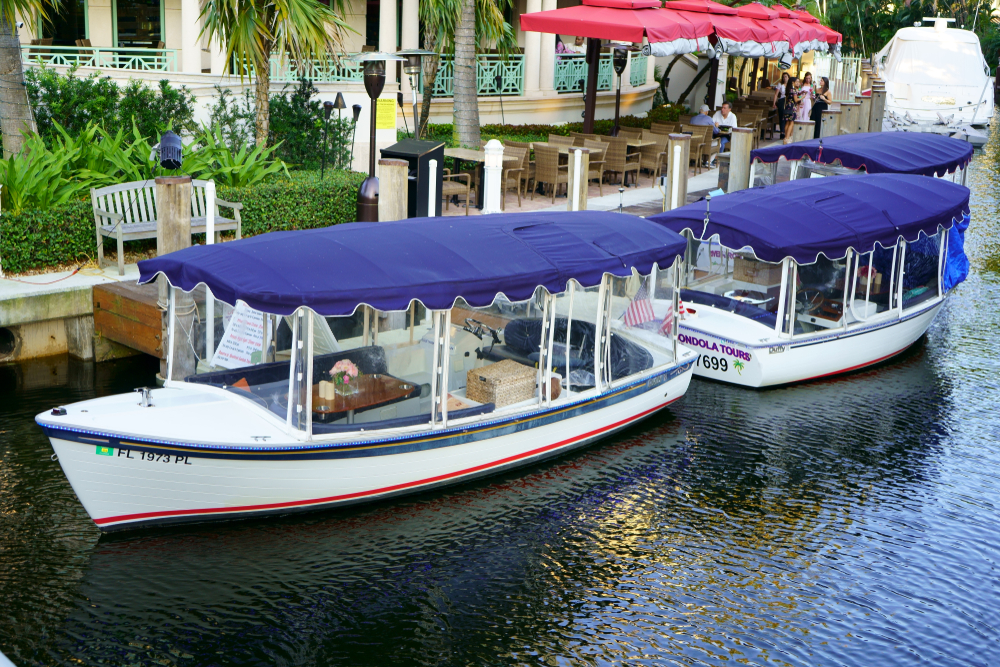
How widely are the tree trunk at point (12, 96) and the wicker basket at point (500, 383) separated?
8.86m

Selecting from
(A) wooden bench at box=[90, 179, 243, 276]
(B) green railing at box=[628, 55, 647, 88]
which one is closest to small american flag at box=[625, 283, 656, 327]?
(A) wooden bench at box=[90, 179, 243, 276]

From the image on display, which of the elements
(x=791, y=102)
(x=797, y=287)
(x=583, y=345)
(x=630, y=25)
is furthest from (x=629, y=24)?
(x=583, y=345)

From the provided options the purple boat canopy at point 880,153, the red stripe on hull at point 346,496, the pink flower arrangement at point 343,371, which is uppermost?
the purple boat canopy at point 880,153

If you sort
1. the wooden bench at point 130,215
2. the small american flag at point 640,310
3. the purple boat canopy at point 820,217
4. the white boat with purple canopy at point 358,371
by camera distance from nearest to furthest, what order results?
the white boat with purple canopy at point 358,371, the small american flag at point 640,310, the purple boat canopy at point 820,217, the wooden bench at point 130,215

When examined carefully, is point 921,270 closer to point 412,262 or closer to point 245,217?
point 412,262

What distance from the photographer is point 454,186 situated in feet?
60.8

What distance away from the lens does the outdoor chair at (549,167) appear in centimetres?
2025

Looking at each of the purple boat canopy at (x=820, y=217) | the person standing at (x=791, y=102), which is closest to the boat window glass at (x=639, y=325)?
the purple boat canopy at (x=820, y=217)

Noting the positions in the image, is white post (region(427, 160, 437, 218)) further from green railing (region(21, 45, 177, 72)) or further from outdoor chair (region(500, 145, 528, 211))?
green railing (region(21, 45, 177, 72))

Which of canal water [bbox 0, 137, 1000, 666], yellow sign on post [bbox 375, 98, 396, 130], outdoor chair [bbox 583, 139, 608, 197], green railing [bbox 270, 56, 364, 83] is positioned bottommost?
canal water [bbox 0, 137, 1000, 666]

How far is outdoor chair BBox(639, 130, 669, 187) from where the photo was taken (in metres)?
23.3

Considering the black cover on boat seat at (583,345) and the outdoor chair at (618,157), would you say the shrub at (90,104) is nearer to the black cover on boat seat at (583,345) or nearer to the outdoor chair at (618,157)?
the outdoor chair at (618,157)

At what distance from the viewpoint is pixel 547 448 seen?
1090 cm

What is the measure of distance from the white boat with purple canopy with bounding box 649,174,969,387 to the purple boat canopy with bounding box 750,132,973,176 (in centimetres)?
310
